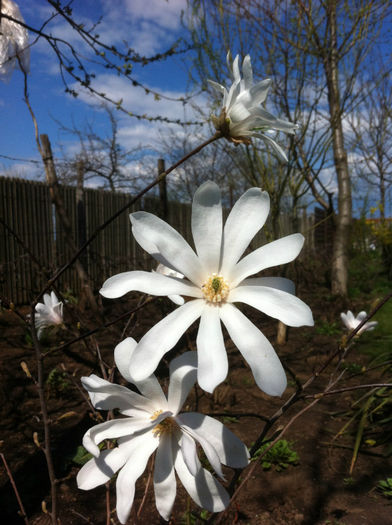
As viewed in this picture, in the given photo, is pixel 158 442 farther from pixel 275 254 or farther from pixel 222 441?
pixel 275 254

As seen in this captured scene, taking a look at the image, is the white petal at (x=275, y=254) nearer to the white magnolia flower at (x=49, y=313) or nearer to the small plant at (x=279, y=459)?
the white magnolia flower at (x=49, y=313)

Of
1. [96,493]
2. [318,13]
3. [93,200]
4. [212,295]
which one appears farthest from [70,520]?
[93,200]

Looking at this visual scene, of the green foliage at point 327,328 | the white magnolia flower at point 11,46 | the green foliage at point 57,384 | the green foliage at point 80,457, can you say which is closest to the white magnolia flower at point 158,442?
the white magnolia flower at point 11,46

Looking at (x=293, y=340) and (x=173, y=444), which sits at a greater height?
(x=173, y=444)

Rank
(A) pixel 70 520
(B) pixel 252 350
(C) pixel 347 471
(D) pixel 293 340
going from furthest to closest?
(D) pixel 293 340
(C) pixel 347 471
(A) pixel 70 520
(B) pixel 252 350

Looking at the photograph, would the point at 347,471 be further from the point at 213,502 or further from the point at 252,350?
the point at 252,350

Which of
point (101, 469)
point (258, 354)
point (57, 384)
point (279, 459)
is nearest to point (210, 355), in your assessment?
point (258, 354)
